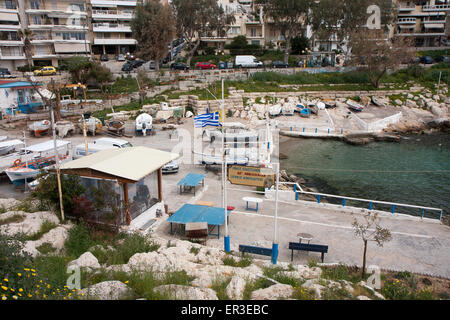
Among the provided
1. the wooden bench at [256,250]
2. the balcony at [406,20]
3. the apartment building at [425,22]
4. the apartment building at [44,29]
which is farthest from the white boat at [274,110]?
the balcony at [406,20]

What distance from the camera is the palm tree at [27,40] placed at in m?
47.4

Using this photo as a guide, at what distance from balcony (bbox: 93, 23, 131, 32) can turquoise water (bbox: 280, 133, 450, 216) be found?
41603 millimetres

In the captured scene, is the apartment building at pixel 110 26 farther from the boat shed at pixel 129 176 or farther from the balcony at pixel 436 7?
the balcony at pixel 436 7

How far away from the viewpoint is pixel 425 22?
66.8 metres

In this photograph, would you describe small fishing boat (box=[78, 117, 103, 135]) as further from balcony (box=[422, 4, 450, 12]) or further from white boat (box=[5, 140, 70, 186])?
balcony (box=[422, 4, 450, 12])

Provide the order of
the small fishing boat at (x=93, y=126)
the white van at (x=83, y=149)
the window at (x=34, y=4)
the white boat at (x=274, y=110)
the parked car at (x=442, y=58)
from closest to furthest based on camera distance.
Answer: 1. the white van at (x=83, y=149)
2. the small fishing boat at (x=93, y=126)
3. the white boat at (x=274, y=110)
4. the window at (x=34, y=4)
5. the parked car at (x=442, y=58)

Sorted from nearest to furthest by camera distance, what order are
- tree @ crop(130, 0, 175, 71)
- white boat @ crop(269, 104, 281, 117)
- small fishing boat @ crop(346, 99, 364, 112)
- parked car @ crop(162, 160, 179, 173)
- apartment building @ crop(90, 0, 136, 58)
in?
parked car @ crop(162, 160, 179, 173)
white boat @ crop(269, 104, 281, 117)
small fishing boat @ crop(346, 99, 364, 112)
tree @ crop(130, 0, 175, 71)
apartment building @ crop(90, 0, 136, 58)

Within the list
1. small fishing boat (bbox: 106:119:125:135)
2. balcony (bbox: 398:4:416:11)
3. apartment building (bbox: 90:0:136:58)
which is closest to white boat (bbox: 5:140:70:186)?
small fishing boat (bbox: 106:119:125:135)

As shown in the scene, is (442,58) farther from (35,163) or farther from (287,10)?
(35,163)

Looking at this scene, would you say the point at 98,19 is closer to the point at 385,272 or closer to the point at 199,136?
the point at 199,136

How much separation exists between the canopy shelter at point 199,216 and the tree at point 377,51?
37.4 meters

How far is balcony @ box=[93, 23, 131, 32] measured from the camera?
191ft

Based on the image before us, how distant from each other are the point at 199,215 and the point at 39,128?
19911mm

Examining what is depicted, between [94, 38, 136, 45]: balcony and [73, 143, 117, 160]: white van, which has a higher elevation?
[94, 38, 136, 45]: balcony
